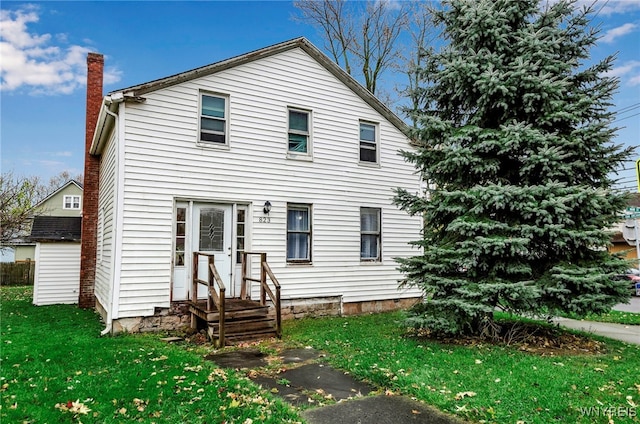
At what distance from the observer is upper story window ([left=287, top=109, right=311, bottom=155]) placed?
34.6 feet

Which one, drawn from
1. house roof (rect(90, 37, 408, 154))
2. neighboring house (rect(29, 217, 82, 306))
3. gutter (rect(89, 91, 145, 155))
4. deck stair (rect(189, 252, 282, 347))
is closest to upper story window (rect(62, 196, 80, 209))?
neighboring house (rect(29, 217, 82, 306))

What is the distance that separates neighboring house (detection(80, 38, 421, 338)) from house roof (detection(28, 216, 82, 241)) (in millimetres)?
1746

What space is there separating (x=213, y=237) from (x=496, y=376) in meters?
6.41

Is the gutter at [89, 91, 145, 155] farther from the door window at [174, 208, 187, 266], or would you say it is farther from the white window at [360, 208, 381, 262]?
the white window at [360, 208, 381, 262]

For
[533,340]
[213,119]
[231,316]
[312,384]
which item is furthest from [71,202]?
[533,340]

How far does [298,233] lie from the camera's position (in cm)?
1037

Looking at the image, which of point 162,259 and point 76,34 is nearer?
point 162,259

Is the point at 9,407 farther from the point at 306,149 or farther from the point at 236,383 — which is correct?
the point at 306,149

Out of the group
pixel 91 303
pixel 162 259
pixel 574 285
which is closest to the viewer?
pixel 574 285

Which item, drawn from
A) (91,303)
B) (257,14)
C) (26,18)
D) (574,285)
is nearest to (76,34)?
(26,18)

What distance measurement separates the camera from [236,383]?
4.92m

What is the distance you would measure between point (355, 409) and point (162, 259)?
5.83 meters

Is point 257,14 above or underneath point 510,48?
above

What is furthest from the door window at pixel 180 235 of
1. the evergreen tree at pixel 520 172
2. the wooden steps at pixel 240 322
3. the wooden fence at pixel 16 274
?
the wooden fence at pixel 16 274
